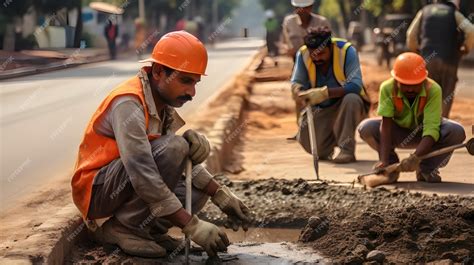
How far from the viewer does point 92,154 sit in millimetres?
4605

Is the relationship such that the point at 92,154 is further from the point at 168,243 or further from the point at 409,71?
the point at 409,71

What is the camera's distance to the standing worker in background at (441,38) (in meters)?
9.50

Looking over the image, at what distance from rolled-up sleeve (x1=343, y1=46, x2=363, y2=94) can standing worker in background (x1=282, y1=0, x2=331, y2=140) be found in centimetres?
183

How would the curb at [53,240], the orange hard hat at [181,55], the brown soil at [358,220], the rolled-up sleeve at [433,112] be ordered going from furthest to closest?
the rolled-up sleeve at [433,112], the brown soil at [358,220], the orange hard hat at [181,55], the curb at [53,240]

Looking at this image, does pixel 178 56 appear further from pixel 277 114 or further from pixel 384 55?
pixel 384 55

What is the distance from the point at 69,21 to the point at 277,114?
9654mm

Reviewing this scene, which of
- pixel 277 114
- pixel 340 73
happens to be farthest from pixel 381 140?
pixel 277 114

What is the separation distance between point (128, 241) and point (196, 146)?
0.58 meters

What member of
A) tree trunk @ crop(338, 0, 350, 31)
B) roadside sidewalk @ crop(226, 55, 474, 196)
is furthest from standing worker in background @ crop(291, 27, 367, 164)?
tree trunk @ crop(338, 0, 350, 31)

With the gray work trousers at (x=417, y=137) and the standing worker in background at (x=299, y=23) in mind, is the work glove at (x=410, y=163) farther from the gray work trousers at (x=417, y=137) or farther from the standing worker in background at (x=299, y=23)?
the standing worker in background at (x=299, y=23)

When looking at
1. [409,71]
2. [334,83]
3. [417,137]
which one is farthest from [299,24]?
[409,71]

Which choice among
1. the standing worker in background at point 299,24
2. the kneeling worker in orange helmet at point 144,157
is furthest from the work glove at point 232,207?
the standing worker in background at point 299,24

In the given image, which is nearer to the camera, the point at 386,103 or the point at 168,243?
the point at 168,243

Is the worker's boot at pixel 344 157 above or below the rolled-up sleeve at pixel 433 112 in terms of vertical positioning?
below
